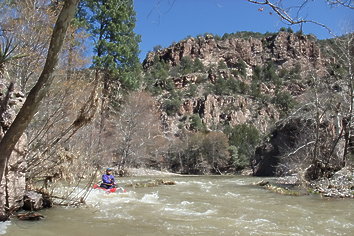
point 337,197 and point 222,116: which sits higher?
point 222,116

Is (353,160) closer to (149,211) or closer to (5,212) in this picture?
(149,211)

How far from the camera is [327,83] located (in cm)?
1378

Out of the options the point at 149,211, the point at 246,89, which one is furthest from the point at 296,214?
the point at 246,89

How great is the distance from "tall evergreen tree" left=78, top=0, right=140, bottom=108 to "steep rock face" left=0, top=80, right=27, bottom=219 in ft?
44.3

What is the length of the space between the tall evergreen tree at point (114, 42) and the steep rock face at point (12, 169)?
44.3ft

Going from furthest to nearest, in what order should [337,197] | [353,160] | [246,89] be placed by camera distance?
[246,89] < [353,160] < [337,197]

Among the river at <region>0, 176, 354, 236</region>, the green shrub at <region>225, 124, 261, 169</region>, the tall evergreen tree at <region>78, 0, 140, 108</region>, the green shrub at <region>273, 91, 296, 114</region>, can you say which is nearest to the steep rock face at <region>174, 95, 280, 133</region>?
the green shrub at <region>273, 91, 296, 114</region>

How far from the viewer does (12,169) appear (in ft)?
18.8

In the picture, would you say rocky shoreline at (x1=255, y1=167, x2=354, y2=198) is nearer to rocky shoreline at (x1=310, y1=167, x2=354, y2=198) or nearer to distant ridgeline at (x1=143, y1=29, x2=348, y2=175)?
rocky shoreline at (x1=310, y1=167, x2=354, y2=198)

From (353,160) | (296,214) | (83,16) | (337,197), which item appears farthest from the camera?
(83,16)

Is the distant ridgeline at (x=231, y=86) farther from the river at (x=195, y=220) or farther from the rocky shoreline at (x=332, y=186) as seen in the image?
the river at (x=195, y=220)

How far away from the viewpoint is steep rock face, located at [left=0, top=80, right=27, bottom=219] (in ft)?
18.1

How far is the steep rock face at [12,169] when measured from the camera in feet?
18.1

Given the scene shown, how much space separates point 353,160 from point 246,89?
259 ft
